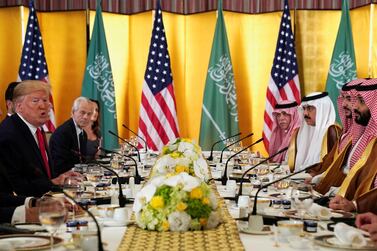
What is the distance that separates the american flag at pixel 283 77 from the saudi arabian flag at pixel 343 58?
19.9 inches

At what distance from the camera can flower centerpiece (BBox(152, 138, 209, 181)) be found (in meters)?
3.70

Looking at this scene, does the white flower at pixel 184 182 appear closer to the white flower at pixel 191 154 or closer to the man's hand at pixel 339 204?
the man's hand at pixel 339 204

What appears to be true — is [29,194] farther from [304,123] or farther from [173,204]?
[304,123]

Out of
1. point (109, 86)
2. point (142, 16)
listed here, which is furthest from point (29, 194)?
point (142, 16)

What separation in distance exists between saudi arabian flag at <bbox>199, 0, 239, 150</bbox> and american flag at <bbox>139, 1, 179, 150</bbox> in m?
0.50

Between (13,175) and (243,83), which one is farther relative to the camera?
(243,83)

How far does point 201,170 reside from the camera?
4.11 metres

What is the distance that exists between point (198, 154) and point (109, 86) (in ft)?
17.2

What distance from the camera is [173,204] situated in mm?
2525

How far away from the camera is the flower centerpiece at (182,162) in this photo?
12.1ft

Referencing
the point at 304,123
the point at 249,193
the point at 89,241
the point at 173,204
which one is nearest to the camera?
the point at 89,241

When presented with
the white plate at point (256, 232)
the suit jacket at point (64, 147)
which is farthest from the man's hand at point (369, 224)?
the suit jacket at point (64, 147)

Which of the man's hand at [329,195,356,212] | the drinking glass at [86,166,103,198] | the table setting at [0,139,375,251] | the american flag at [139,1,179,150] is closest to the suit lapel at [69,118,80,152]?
the drinking glass at [86,166,103,198]

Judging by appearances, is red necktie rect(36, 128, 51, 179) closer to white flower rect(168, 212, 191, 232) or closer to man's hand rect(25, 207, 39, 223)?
man's hand rect(25, 207, 39, 223)
